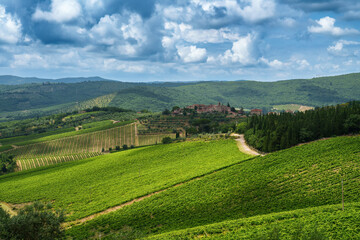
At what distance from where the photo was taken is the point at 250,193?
164 feet

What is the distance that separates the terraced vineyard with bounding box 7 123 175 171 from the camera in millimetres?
140625

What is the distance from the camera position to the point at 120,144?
160 meters

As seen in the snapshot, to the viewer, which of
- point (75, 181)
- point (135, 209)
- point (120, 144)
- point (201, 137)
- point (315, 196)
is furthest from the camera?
point (120, 144)

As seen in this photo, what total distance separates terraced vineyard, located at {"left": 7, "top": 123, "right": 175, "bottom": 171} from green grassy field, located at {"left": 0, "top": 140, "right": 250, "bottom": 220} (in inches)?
1543

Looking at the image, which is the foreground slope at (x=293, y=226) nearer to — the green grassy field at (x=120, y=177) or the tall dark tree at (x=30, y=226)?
the tall dark tree at (x=30, y=226)

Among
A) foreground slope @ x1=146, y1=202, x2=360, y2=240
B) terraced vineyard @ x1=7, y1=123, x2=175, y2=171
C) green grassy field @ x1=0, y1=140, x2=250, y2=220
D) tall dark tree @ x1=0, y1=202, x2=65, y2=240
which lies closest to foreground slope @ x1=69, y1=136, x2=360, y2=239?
foreground slope @ x1=146, y1=202, x2=360, y2=240

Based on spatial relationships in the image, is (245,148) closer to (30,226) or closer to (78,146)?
(30,226)

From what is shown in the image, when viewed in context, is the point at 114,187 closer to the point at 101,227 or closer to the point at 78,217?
the point at 78,217

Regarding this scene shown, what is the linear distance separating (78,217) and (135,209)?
12638 mm

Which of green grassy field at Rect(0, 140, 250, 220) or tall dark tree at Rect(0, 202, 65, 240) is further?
green grassy field at Rect(0, 140, 250, 220)

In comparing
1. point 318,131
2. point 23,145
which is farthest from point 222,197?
point 23,145

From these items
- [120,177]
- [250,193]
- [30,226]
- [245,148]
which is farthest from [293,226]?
[120,177]

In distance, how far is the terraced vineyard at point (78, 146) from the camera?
461 ft

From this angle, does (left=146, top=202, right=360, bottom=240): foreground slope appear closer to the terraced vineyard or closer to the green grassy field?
the green grassy field
